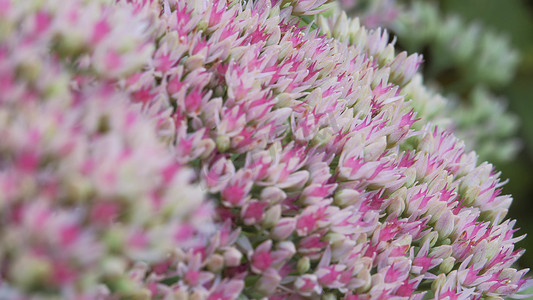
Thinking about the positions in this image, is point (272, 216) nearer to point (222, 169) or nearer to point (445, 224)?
point (222, 169)

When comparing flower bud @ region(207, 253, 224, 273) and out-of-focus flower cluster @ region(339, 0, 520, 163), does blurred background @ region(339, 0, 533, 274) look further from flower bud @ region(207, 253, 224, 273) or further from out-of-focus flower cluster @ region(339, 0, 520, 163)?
flower bud @ region(207, 253, 224, 273)

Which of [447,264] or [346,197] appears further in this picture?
[447,264]

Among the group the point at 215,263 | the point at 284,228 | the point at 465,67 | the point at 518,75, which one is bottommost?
the point at 215,263

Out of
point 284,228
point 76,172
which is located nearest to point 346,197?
point 284,228

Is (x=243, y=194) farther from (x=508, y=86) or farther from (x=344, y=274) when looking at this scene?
(x=508, y=86)

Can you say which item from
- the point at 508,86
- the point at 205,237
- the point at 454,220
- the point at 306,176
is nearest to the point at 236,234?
the point at 205,237

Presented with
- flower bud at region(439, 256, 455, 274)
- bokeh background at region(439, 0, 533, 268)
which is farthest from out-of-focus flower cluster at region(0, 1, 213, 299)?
bokeh background at region(439, 0, 533, 268)

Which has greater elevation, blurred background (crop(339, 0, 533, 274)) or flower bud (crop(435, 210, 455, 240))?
blurred background (crop(339, 0, 533, 274))
